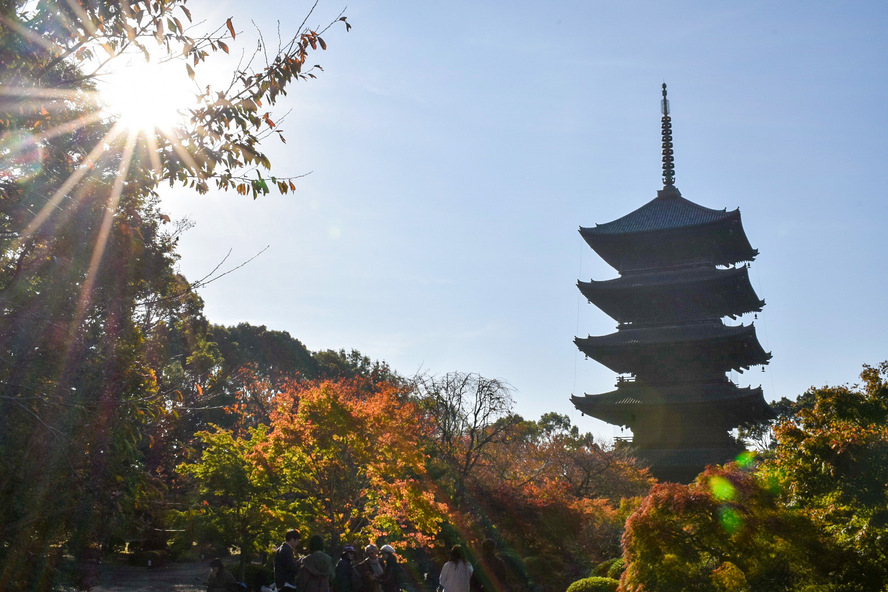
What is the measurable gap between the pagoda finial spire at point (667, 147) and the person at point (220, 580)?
3039 cm

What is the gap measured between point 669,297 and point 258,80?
28206 millimetres

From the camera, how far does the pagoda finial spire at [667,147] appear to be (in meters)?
35.6

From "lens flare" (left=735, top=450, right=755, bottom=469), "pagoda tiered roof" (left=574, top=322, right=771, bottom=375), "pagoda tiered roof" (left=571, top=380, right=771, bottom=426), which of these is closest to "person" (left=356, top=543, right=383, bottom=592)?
"lens flare" (left=735, top=450, right=755, bottom=469)

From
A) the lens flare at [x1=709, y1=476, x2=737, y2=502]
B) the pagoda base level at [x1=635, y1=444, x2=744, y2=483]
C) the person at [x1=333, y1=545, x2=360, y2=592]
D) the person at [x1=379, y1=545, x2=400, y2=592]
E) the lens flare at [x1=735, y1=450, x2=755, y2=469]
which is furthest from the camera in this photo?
the pagoda base level at [x1=635, y1=444, x2=744, y2=483]

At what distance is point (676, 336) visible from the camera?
30016mm

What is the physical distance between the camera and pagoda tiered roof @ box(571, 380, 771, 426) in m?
28.8

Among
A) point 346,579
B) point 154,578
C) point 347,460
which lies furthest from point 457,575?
point 154,578

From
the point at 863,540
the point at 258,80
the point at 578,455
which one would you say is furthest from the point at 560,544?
the point at 258,80

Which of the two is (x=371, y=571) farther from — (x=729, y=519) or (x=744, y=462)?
(x=744, y=462)

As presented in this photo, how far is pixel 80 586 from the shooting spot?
957 cm

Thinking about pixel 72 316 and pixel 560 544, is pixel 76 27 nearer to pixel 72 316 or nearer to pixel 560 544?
pixel 72 316

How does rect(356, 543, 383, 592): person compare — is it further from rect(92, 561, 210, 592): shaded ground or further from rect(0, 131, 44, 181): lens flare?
rect(92, 561, 210, 592): shaded ground

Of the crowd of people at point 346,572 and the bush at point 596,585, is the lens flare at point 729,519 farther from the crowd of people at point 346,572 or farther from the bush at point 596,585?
the bush at point 596,585

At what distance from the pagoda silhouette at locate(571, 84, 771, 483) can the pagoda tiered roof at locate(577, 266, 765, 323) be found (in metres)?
0.04
